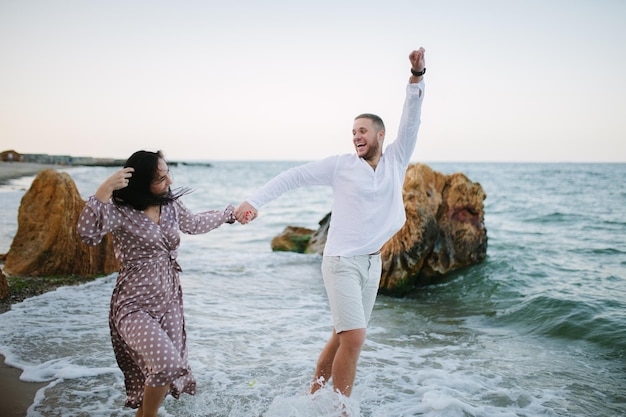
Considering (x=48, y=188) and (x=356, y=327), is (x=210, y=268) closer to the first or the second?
(x=48, y=188)

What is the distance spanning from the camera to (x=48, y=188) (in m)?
8.63

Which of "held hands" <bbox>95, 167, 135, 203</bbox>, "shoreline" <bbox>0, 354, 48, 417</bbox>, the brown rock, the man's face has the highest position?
the man's face

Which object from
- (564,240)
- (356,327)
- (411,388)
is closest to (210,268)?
(411,388)

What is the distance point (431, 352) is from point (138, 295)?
13.2ft

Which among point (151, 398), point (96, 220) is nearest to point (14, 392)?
point (151, 398)

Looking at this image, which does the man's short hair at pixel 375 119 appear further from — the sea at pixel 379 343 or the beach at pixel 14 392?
the beach at pixel 14 392

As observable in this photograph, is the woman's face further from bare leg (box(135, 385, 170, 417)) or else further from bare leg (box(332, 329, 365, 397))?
bare leg (box(332, 329, 365, 397))

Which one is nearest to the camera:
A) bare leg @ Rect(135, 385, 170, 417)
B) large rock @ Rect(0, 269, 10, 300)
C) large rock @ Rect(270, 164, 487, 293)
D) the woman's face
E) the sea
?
bare leg @ Rect(135, 385, 170, 417)

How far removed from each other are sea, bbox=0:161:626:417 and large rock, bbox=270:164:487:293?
35 cm

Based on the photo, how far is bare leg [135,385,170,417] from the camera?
330cm

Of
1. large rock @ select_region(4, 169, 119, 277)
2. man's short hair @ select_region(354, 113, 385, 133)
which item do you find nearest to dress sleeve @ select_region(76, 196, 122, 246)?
man's short hair @ select_region(354, 113, 385, 133)

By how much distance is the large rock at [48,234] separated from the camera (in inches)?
331

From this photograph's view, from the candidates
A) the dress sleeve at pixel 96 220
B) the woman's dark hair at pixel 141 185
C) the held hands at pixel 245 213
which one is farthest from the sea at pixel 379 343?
the woman's dark hair at pixel 141 185

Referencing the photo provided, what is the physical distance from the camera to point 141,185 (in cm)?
347
